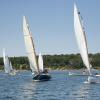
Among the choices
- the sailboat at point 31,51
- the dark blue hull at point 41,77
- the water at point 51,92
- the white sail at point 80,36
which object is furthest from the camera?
the sailboat at point 31,51

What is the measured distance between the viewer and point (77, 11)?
80.7 meters

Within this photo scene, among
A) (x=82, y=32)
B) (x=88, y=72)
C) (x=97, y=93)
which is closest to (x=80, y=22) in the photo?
(x=82, y=32)

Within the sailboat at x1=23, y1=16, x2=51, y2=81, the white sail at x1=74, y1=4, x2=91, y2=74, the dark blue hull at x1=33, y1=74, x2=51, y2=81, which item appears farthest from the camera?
the sailboat at x1=23, y1=16, x2=51, y2=81

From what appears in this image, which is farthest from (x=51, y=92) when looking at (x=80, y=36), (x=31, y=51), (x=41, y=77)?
(x=31, y=51)

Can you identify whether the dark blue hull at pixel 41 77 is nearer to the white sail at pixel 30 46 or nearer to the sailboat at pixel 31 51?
the sailboat at pixel 31 51

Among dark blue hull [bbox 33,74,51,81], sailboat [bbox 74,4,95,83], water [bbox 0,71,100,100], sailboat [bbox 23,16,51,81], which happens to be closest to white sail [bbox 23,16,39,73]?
sailboat [bbox 23,16,51,81]

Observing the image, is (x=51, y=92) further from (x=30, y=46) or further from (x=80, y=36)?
(x=30, y=46)

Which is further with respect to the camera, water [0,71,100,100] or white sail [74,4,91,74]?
white sail [74,4,91,74]

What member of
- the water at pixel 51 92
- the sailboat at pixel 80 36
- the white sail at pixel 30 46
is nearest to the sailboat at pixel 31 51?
the white sail at pixel 30 46

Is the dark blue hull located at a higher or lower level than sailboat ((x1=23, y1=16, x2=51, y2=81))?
lower

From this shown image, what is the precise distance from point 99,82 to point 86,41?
8.77m

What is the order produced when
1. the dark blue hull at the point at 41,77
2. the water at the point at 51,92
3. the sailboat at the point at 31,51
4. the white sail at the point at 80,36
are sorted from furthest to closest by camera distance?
the sailboat at the point at 31,51, the dark blue hull at the point at 41,77, the white sail at the point at 80,36, the water at the point at 51,92

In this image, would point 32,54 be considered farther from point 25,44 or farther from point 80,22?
point 80,22

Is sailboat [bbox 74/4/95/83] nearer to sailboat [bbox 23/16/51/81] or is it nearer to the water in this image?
the water
